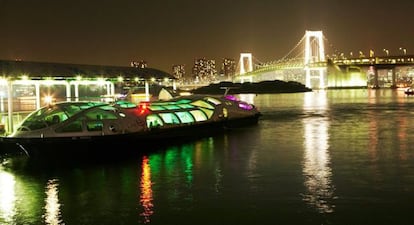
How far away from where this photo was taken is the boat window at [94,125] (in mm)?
24766

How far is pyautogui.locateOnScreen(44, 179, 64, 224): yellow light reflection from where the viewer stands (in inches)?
521

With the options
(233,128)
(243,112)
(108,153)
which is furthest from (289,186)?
(243,112)

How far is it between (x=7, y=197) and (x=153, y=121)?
14.1 m

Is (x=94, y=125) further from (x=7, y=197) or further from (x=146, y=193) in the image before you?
(x=146, y=193)

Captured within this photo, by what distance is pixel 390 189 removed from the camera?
16172mm

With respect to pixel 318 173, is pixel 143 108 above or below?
above

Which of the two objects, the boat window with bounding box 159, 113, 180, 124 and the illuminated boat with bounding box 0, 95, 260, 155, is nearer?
the illuminated boat with bounding box 0, 95, 260, 155

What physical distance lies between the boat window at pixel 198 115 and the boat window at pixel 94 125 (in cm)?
934

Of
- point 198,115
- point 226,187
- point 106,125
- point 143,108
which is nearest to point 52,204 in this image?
point 226,187

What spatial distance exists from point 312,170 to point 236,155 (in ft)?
17.2

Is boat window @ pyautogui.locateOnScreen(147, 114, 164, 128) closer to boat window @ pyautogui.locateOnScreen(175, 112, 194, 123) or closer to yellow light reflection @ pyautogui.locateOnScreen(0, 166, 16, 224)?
boat window @ pyautogui.locateOnScreen(175, 112, 194, 123)

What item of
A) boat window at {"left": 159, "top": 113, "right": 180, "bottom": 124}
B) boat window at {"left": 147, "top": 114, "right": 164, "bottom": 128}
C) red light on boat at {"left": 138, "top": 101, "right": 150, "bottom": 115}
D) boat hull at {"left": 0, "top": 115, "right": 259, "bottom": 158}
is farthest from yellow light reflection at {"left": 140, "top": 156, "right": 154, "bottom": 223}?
boat window at {"left": 159, "top": 113, "right": 180, "bottom": 124}

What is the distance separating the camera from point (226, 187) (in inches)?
659

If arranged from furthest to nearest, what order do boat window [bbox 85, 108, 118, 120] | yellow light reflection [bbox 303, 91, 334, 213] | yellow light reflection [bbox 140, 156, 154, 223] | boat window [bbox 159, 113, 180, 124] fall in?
boat window [bbox 159, 113, 180, 124] < boat window [bbox 85, 108, 118, 120] < yellow light reflection [bbox 303, 91, 334, 213] < yellow light reflection [bbox 140, 156, 154, 223]
